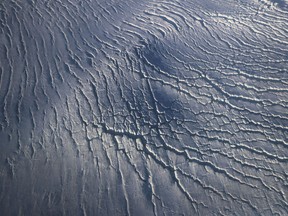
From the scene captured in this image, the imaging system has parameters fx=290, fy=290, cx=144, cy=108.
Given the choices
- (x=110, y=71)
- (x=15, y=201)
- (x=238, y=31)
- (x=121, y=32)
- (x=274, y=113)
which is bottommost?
(x=15, y=201)

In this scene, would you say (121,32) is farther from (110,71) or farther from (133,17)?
(110,71)

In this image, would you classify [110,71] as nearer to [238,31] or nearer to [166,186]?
[166,186]

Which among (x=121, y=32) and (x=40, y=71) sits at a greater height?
(x=121, y=32)

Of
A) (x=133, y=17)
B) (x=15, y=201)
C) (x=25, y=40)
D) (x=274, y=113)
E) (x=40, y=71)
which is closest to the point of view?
(x=15, y=201)

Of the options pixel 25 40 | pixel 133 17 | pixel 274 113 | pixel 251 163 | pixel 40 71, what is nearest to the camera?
pixel 251 163

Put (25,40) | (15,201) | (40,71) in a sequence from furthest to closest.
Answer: (25,40)
(40,71)
(15,201)

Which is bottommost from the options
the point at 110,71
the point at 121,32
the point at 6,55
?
the point at 6,55

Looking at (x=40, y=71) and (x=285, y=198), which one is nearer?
(x=285, y=198)

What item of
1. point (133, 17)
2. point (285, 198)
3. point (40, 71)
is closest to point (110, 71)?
point (40, 71)

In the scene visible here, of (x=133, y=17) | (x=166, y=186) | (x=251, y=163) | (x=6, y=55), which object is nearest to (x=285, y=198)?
(x=251, y=163)
